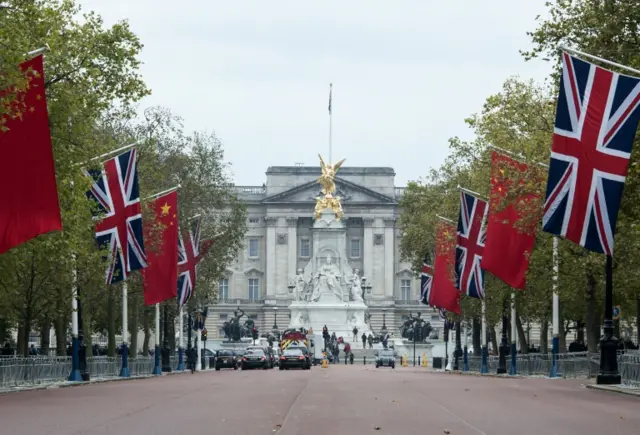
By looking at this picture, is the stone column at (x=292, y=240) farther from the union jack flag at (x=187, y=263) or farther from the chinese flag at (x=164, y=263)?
the chinese flag at (x=164, y=263)

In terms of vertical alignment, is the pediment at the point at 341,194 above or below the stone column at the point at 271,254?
above

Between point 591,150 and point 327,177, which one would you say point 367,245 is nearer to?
point 327,177

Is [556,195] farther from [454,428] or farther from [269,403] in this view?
[454,428]

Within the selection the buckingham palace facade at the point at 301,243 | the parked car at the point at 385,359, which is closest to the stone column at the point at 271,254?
the buckingham palace facade at the point at 301,243

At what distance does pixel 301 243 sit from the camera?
195250 mm

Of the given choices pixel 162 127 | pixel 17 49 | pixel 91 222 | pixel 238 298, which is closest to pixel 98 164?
pixel 91 222

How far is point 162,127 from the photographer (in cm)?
8031

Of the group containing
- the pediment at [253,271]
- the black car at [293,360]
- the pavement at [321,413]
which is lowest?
the pavement at [321,413]

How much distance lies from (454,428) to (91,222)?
27852 mm

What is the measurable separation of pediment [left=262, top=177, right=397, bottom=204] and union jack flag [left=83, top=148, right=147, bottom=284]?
462ft

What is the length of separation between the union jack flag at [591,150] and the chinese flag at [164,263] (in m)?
26.3

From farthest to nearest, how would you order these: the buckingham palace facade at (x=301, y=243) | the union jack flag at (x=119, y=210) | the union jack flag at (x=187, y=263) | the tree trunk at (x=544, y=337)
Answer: the buckingham palace facade at (x=301, y=243) → the tree trunk at (x=544, y=337) → the union jack flag at (x=187, y=263) → the union jack flag at (x=119, y=210)

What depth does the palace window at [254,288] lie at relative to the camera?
639ft

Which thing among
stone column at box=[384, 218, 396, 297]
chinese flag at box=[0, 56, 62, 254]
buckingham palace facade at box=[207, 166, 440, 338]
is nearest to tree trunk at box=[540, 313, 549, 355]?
chinese flag at box=[0, 56, 62, 254]
